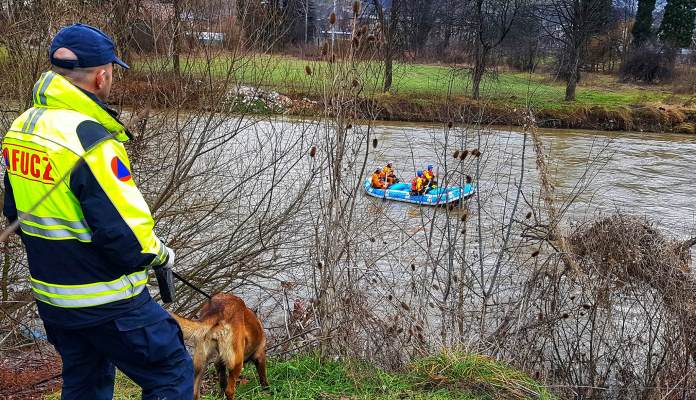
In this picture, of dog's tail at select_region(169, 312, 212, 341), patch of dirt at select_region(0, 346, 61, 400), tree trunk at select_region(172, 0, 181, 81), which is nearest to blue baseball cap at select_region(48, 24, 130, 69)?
dog's tail at select_region(169, 312, 212, 341)

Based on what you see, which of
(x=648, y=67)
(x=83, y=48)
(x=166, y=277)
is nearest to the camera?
(x=83, y=48)

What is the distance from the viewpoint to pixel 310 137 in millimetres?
7371

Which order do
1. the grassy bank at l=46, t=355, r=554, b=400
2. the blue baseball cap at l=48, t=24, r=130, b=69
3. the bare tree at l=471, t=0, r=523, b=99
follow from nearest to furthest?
the blue baseball cap at l=48, t=24, r=130, b=69, the grassy bank at l=46, t=355, r=554, b=400, the bare tree at l=471, t=0, r=523, b=99

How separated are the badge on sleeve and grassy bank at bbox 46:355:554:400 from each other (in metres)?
2.19

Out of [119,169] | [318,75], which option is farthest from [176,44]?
[119,169]

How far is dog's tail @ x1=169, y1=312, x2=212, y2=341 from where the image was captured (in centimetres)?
363

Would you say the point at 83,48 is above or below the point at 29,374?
above

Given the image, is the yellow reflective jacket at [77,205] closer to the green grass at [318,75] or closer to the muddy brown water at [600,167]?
the green grass at [318,75]

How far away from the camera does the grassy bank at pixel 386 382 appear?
4.59 m

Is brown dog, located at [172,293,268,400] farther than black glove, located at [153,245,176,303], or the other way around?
brown dog, located at [172,293,268,400]

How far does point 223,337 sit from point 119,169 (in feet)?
4.99

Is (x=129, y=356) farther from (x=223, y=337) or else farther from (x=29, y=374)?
(x=29, y=374)

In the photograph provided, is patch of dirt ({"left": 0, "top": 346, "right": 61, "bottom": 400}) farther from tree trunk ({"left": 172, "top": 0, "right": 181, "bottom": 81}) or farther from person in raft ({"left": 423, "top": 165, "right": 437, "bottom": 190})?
person in raft ({"left": 423, "top": 165, "right": 437, "bottom": 190})

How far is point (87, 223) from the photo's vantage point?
2730mm
